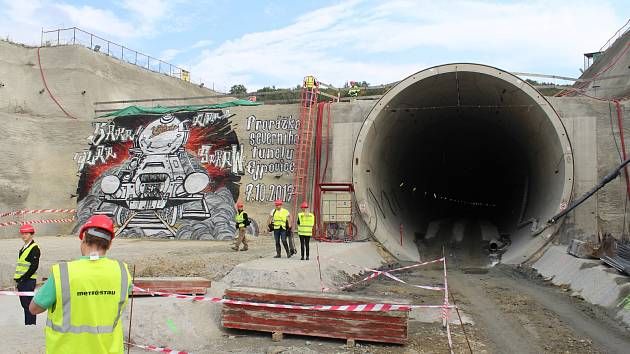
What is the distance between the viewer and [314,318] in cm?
703

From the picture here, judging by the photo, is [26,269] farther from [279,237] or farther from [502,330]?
[502,330]

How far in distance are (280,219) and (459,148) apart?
16.3 metres

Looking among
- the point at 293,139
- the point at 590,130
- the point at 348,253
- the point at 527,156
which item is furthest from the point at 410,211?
the point at 348,253

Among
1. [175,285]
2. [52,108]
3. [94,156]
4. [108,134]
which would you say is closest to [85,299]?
[175,285]

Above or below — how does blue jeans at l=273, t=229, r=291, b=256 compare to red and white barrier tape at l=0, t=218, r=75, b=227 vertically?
above

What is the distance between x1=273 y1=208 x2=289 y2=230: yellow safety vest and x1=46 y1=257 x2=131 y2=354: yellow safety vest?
853 cm

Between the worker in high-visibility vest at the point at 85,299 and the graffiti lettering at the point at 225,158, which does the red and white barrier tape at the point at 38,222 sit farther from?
the worker in high-visibility vest at the point at 85,299

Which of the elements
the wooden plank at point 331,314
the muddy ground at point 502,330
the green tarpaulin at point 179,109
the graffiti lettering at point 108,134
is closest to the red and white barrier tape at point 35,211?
the graffiti lettering at point 108,134

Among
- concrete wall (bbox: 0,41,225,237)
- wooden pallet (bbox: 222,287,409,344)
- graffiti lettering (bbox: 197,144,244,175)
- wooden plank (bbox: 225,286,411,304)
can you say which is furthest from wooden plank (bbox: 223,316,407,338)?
concrete wall (bbox: 0,41,225,237)

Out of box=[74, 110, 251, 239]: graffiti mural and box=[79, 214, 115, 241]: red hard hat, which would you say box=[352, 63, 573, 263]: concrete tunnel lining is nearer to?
box=[74, 110, 251, 239]: graffiti mural

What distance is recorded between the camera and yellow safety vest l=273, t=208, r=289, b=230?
11.5m

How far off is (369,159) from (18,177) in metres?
14.1

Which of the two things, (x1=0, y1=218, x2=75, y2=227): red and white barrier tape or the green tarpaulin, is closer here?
(x1=0, y1=218, x2=75, y2=227): red and white barrier tape

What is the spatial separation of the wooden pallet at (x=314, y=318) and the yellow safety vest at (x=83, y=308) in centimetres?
436
